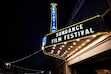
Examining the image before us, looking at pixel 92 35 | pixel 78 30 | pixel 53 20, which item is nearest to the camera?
pixel 92 35

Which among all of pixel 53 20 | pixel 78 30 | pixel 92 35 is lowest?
pixel 92 35

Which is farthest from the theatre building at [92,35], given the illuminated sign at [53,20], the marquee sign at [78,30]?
the illuminated sign at [53,20]

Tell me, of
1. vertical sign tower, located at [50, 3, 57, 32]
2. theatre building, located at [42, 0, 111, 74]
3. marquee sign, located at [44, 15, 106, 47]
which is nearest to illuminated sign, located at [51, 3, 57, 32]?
vertical sign tower, located at [50, 3, 57, 32]

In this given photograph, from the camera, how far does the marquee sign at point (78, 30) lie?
6762mm

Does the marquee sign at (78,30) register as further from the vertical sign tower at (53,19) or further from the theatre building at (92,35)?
the vertical sign tower at (53,19)

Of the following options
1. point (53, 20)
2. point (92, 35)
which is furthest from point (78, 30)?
point (53, 20)

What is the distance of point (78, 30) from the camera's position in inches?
301

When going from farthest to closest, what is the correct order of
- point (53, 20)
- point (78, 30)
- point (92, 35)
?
point (53, 20)
point (78, 30)
point (92, 35)

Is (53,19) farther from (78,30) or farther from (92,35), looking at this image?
(92,35)

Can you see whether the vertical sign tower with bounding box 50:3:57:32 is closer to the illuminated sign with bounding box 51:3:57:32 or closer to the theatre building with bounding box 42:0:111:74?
the illuminated sign with bounding box 51:3:57:32

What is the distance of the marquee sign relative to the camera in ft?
22.2

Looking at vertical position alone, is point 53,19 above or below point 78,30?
above

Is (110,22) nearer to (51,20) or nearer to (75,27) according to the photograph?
(75,27)

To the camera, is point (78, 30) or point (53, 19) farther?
point (53, 19)
